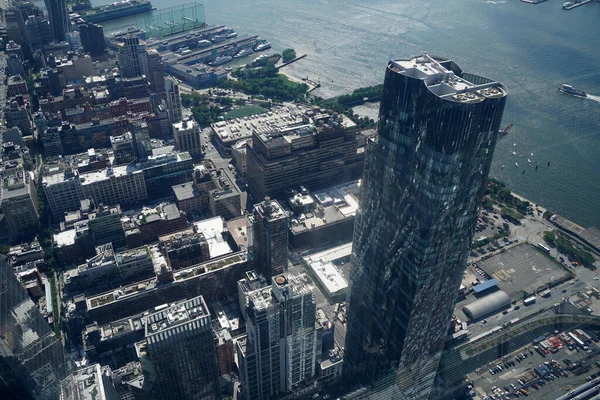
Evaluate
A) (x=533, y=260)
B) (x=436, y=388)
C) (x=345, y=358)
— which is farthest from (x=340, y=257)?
(x=533, y=260)

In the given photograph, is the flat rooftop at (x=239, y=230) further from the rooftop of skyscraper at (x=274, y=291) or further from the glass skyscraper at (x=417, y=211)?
the rooftop of skyscraper at (x=274, y=291)

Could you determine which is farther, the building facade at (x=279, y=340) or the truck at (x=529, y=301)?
the truck at (x=529, y=301)

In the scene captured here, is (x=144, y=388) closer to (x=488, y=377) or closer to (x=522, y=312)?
(x=488, y=377)

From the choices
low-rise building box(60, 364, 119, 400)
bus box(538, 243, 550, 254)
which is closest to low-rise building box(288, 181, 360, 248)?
bus box(538, 243, 550, 254)

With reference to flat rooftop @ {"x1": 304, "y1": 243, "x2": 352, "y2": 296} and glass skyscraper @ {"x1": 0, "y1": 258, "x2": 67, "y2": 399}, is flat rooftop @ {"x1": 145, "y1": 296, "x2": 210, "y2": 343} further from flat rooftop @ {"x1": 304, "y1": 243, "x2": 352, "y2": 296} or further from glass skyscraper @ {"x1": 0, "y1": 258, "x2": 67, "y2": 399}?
flat rooftop @ {"x1": 304, "y1": 243, "x2": 352, "y2": 296}

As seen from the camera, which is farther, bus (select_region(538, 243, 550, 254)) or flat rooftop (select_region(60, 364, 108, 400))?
bus (select_region(538, 243, 550, 254))

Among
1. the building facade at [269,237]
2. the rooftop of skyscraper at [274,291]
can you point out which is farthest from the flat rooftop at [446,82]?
the building facade at [269,237]
